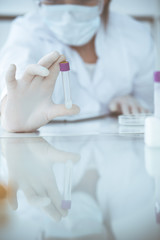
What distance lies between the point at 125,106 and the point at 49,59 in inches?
20.0

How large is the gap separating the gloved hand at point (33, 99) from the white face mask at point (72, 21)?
0.45m

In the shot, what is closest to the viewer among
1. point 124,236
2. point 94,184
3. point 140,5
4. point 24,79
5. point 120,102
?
point 124,236

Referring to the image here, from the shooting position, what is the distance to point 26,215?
33 centimetres

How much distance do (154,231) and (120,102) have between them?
96 cm

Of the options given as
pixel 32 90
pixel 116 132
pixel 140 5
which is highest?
pixel 140 5

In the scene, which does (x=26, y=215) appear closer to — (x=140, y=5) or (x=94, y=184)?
(x=94, y=184)

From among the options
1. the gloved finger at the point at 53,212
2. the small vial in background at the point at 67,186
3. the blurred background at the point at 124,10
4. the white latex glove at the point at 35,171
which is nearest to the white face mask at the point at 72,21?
the white latex glove at the point at 35,171

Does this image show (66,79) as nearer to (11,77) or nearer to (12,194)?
(11,77)

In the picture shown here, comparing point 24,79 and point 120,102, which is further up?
point 24,79

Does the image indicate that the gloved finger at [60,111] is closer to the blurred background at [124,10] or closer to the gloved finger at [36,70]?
the gloved finger at [36,70]

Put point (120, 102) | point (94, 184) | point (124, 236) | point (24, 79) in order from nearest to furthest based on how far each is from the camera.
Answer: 1. point (124, 236)
2. point (94, 184)
3. point (24, 79)
4. point (120, 102)

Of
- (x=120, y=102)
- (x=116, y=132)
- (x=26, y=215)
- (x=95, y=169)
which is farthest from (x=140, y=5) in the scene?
(x=26, y=215)

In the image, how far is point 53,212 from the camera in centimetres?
33

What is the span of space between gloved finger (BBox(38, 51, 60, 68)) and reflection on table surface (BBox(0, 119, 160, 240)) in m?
0.21
